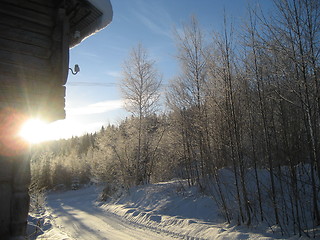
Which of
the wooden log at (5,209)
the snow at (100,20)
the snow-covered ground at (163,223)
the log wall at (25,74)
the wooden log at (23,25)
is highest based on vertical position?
the snow at (100,20)

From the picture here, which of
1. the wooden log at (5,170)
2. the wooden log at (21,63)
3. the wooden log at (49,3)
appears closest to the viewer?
the wooden log at (5,170)

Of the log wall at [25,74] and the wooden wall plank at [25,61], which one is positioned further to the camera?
the wooden wall plank at [25,61]

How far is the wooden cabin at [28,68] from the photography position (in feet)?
11.0

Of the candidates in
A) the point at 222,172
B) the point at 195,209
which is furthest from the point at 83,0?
the point at 222,172

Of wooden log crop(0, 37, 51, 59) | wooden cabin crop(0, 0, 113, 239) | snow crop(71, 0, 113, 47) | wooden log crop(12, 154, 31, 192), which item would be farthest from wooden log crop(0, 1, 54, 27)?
wooden log crop(12, 154, 31, 192)

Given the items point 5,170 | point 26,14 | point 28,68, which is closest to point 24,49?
point 28,68

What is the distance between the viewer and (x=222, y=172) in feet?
42.2

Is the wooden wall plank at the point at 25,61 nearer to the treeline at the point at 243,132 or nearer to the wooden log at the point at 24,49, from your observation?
the wooden log at the point at 24,49

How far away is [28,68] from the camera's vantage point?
370 centimetres

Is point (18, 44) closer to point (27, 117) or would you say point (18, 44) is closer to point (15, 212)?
point (27, 117)

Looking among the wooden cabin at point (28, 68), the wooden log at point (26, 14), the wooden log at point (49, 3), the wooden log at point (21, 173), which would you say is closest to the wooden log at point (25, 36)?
the wooden cabin at point (28, 68)

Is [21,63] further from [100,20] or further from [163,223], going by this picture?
[163,223]

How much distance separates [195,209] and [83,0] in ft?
30.1

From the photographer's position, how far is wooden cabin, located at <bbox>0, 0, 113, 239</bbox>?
11.0ft
